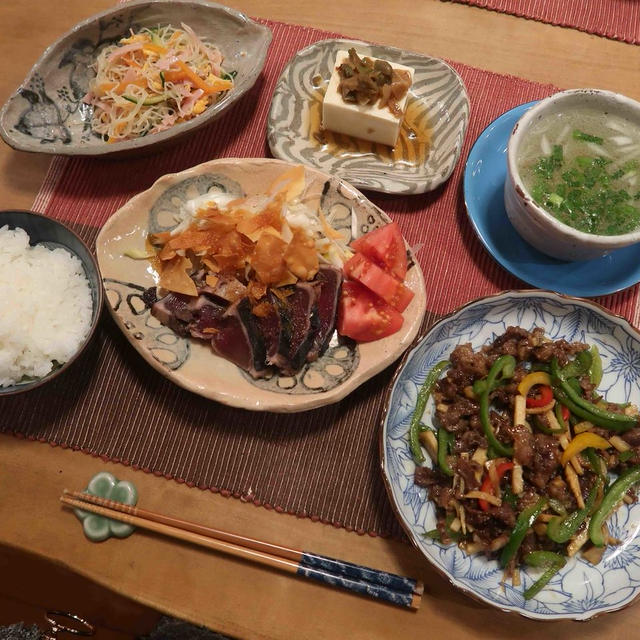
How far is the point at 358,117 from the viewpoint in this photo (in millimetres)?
2527

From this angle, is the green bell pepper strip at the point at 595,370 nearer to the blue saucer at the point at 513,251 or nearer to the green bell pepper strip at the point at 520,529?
the blue saucer at the point at 513,251

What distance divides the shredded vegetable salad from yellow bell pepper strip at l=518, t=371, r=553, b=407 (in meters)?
1.94

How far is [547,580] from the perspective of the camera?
1904 millimetres

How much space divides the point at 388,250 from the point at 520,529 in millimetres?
1179

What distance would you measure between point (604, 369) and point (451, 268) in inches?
30.5

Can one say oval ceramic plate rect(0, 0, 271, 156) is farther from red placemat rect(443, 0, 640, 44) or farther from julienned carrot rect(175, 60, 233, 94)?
red placemat rect(443, 0, 640, 44)

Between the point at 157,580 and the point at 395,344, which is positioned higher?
the point at 395,344

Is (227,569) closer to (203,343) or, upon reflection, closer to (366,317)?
(203,343)

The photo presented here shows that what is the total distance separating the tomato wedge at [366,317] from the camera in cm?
216

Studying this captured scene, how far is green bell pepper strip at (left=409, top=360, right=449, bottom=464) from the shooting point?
6.81 feet

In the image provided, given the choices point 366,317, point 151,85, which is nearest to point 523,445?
point 366,317

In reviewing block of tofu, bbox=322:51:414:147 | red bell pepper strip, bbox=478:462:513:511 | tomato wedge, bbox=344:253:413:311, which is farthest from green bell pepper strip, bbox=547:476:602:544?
block of tofu, bbox=322:51:414:147

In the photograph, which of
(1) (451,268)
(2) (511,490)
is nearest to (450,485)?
(2) (511,490)

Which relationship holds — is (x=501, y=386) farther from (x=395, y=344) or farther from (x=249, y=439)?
(x=249, y=439)
